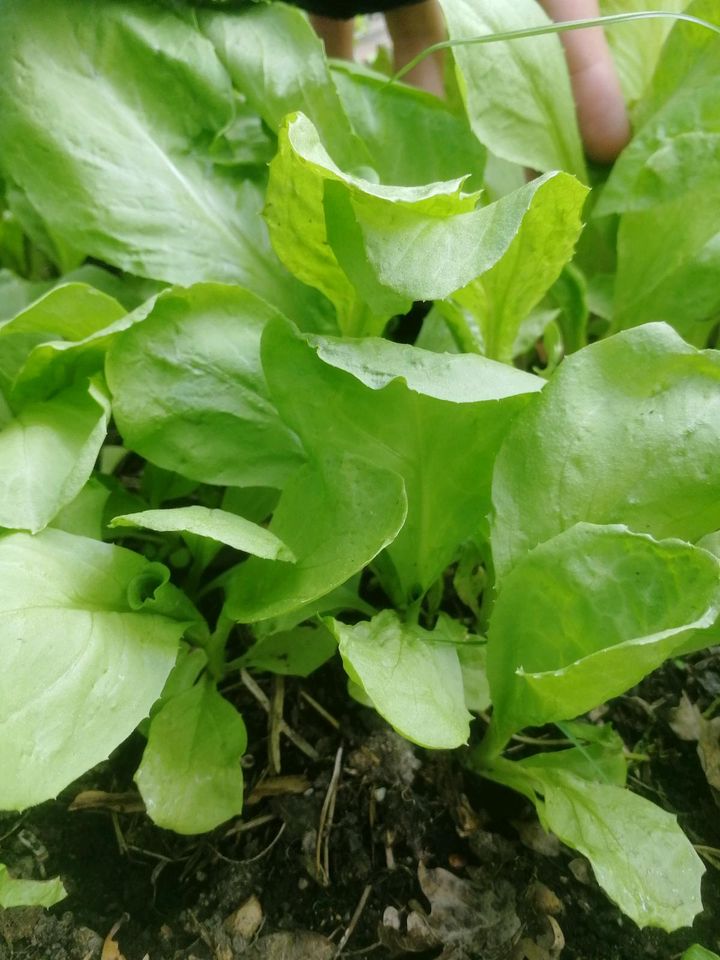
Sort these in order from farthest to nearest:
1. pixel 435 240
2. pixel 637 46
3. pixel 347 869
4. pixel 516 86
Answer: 1. pixel 637 46
2. pixel 516 86
3. pixel 347 869
4. pixel 435 240

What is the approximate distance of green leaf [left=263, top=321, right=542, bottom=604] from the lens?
396 millimetres

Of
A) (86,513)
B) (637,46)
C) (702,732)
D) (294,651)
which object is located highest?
(637,46)

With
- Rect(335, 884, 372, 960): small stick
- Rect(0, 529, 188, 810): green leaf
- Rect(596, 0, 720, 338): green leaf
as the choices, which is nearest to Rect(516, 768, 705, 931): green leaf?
Rect(335, 884, 372, 960): small stick

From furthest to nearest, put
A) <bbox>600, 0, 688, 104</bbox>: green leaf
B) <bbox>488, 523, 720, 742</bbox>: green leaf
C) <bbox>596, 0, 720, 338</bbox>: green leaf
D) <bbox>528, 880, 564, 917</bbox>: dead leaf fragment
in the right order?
<bbox>600, 0, 688, 104</bbox>: green leaf, <bbox>596, 0, 720, 338</bbox>: green leaf, <bbox>528, 880, 564, 917</bbox>: dead leaf fragment, <bbox>488, 523, 720, 742</bbox>: green leaf

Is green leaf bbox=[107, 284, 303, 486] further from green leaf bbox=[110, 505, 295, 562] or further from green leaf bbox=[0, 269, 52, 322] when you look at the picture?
green leaf bbox=[0, 269, 52, 322]

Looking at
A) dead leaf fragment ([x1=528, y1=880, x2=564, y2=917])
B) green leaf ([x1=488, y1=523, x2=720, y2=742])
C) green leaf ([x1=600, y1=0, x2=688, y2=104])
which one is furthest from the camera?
green leaf ([x1=600, y1=0, x2=688, y2=104])

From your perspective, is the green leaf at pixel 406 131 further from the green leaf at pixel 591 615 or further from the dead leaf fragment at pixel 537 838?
the dead leaf fragment at pixel 537 838

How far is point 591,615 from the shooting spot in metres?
0.38


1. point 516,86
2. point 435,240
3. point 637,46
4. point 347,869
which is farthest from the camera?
point 637,46

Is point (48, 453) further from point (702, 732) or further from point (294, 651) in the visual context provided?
point (702, 732)

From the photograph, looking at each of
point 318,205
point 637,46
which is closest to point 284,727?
point 318,205

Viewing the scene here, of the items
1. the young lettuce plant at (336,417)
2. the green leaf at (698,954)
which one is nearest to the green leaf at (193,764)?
the young lettuce plant at (336,417)

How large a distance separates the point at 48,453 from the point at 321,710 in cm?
24

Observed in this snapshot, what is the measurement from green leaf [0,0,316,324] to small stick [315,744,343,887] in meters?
0.32
